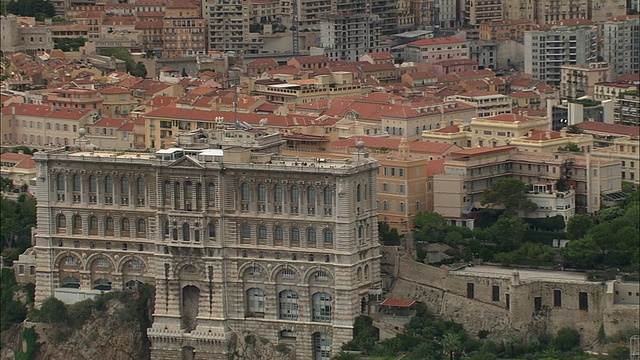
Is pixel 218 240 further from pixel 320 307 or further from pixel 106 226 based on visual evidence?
pixel 106 226

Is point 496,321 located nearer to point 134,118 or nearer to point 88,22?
point 134,118

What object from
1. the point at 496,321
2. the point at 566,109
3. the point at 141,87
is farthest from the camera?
the point at 141,87

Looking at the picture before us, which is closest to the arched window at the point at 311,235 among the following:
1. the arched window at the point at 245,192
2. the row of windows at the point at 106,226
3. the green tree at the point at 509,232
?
the arched window at the point at 245,192

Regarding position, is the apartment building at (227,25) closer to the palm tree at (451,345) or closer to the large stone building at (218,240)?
the large stone building at (218,240)

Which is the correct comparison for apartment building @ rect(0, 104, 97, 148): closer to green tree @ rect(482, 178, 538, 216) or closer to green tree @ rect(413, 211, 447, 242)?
green tree @ rect(413, 211, 447, 242)

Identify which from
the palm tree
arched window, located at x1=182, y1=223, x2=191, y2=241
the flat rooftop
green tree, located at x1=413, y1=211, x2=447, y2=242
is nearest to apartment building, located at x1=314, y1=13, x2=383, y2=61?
green tree, located at x1=413, y1=211, x2=447, y2=242

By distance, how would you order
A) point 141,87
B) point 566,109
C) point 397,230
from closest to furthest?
point 397,230, point 566,109, point 141,87

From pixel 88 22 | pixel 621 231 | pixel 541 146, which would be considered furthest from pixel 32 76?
pixel 621 231
